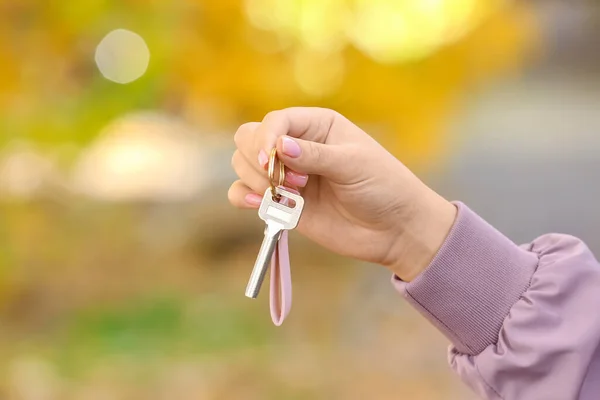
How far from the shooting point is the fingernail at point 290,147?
494 millimetres

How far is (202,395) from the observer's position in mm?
1472

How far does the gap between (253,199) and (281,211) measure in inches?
3.0

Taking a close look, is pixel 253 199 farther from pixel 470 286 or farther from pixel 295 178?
pixel 470 286

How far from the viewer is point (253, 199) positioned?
566 millimetres

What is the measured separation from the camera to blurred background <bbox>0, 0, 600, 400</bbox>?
56.4 inches

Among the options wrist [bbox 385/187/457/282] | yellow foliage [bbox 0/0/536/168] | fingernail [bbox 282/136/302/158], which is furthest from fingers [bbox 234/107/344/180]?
yellow foliage [bbox 0/0/536/168]

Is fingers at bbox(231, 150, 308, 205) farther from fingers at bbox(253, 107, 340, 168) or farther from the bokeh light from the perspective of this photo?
the bokeh light

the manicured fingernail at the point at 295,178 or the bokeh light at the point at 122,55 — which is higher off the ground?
the manicured fingernail at the point at 295,178

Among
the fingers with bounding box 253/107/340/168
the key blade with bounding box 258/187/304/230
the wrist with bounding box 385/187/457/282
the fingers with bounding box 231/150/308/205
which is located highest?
the fingers with bounding box 253/107/340/168

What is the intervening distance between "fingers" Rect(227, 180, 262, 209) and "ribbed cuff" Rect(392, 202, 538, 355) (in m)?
0.17

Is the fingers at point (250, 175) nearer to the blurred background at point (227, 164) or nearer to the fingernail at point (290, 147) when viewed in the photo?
the fingernail at point (290, 147)

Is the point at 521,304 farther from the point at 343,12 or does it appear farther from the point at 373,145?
the point at 343,12

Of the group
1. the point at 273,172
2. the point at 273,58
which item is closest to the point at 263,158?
the point at 273,172

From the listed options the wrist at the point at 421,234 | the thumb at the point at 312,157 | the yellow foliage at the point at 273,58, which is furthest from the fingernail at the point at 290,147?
the yellow foliage at the point at 273,58
